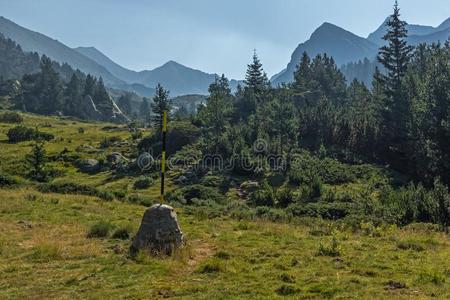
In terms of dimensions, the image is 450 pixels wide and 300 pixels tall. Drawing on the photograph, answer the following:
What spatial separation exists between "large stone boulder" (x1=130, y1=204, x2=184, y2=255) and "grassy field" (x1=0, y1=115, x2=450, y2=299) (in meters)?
0.55

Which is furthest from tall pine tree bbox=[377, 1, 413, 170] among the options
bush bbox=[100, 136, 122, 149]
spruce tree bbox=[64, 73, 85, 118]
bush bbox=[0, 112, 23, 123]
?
spruce tree bbox=[64, 73, 85, 118]

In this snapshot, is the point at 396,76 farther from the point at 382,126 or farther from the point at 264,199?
the point at 264,199

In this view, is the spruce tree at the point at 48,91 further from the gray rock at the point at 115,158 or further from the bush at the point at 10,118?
the gray rock at the point at 115,158

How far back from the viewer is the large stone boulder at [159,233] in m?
14.0

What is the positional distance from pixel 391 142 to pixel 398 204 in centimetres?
2924

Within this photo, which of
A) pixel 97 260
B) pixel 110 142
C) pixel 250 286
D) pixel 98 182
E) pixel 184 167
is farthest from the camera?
pixel 110 142

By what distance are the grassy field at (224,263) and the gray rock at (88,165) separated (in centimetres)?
3255

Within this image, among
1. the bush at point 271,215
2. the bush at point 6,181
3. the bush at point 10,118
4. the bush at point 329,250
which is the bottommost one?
the bush at point 271,215

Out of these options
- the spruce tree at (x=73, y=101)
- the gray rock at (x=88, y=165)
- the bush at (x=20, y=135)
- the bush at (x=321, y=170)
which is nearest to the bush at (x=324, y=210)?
the bush at (x=321, y=170)

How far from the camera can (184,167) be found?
52438mm

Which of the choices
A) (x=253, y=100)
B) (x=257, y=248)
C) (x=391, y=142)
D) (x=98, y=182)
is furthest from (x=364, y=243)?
(x=253, y=100)

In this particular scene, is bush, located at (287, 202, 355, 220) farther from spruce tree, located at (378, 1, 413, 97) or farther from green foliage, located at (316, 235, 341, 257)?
spruce tree, located at (378, 1, 413, 97)

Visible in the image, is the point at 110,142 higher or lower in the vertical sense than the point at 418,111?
lower

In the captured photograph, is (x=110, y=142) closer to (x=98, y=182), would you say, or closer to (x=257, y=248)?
(x=98, y=182)
